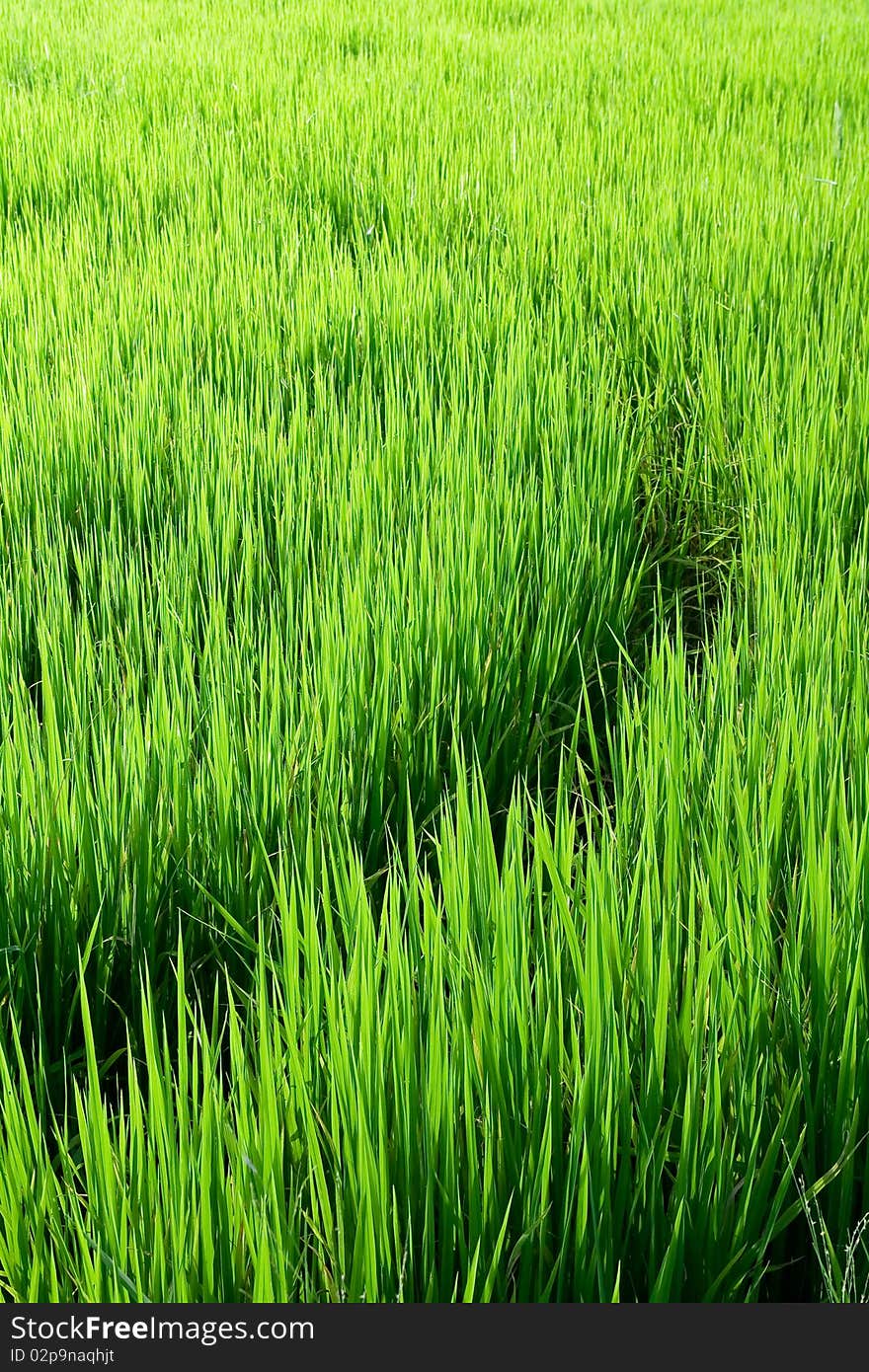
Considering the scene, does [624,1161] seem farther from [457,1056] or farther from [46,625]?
[46,625]

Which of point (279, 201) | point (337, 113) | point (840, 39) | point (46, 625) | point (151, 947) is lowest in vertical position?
point (151, 947)

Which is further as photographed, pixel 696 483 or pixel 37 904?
pixel 696 483

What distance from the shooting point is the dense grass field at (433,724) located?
641 mm

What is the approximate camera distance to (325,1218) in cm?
61

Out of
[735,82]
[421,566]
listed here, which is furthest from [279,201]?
[735,82]

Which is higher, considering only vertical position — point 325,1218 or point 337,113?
point 337,113

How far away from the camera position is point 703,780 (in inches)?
38.0

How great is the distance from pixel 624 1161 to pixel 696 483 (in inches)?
49.8

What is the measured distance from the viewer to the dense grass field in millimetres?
641

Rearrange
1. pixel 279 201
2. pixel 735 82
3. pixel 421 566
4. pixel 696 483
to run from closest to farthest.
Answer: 1. pixel 421 566
2. pixel 696 483
3. pixel 279 201
4. pixel 735 82

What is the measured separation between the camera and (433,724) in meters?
1.11

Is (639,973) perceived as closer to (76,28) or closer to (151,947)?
(151,947)

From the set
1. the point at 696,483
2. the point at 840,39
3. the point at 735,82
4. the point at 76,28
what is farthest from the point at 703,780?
the point at 840,39

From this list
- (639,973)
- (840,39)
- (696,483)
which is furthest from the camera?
(840,39)
